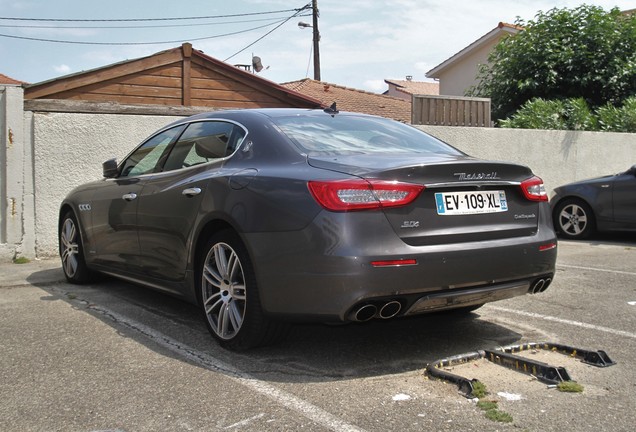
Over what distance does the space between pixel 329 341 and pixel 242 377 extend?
0.87 meters

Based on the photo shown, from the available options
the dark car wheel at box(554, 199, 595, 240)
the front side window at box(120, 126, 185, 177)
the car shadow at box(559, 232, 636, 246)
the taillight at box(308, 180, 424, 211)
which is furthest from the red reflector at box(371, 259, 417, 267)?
the dark car wheel at box(554, 199, 595, 240)

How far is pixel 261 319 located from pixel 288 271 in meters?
0.41

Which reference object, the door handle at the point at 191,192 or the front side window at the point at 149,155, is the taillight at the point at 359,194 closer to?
the door handle at the point at 191,192

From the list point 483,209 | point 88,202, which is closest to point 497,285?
point 483,209

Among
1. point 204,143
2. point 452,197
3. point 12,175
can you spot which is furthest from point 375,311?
point 12,175

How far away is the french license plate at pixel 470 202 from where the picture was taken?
3.82 metres

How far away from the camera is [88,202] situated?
20.4 ft

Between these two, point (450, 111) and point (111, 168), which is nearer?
point (111, 168)

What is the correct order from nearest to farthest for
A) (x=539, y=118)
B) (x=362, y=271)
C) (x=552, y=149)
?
(x=362, y=271) → (x=552, y=149) → (x=539, y=118)

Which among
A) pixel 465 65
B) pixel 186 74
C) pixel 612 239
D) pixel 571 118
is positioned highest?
pixel 465 65

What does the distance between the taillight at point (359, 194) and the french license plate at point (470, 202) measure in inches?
9.8

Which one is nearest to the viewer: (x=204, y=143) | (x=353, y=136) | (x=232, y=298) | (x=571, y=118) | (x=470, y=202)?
(x=470, y=202)

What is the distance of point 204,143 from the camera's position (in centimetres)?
491

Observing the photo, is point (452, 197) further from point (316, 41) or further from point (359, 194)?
point (316, 41)
